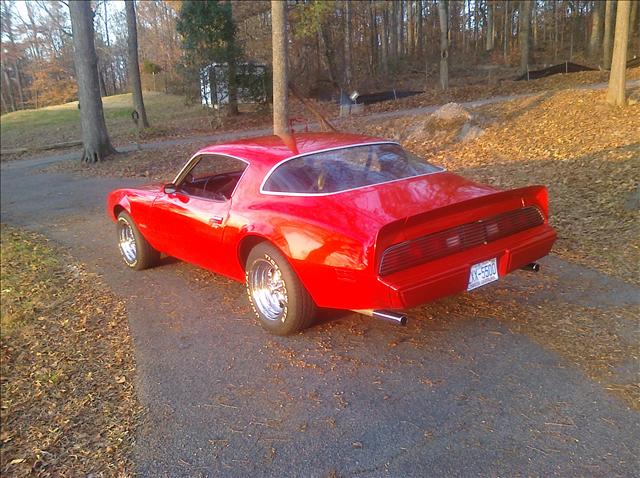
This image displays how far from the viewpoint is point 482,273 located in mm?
3650

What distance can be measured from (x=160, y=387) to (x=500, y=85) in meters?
20.7

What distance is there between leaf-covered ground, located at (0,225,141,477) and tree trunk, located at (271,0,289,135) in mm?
6726

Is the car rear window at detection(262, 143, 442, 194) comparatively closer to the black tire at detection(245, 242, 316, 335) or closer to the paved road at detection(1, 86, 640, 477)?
the black tire at detection(245, 242, 316, 335)

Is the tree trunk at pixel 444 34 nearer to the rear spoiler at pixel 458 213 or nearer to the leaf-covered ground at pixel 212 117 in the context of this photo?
the leaf-covered ground at pixel 212 117

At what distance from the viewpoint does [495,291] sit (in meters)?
4.63

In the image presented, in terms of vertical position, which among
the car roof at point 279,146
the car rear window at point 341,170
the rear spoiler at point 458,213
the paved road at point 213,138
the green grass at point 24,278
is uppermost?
the car roof at point 279,146

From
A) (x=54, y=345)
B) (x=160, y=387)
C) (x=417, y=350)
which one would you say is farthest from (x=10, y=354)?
(x=417, y=350)

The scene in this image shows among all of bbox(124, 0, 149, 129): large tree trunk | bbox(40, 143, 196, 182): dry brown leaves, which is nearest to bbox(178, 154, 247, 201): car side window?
bbox(40, 143, 196, 182): dry brown leaves

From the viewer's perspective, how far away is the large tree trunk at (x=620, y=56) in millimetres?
10094

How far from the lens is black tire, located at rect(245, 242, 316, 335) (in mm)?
3896

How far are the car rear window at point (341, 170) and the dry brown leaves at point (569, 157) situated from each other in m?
2.10

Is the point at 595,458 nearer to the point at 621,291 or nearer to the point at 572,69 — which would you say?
the point at 621,291

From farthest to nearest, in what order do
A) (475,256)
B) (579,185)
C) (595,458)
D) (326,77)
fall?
(326,77), (579,185), (475,256), (595,458)

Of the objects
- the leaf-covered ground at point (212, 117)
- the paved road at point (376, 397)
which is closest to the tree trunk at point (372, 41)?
the leaf-covered ground at point (212, 117)
